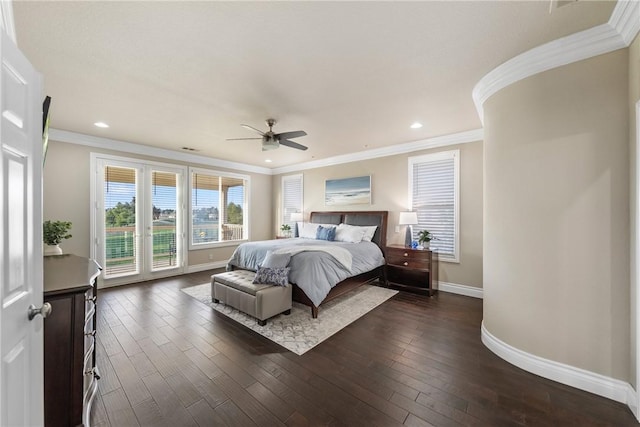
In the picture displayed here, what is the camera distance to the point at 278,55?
2.19 metres

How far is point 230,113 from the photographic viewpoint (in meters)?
3.45

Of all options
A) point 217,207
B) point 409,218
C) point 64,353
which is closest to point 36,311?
point 64,353

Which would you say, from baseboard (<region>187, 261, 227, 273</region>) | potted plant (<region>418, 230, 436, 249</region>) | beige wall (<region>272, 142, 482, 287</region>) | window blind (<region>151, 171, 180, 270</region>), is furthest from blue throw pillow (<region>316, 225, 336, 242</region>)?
window blind (<region>151, 171, 180, 270</region>)

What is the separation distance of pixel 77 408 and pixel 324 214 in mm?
5085

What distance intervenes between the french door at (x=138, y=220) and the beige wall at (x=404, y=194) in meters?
3.17

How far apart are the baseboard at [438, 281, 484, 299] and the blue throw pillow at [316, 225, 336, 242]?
2152 mm

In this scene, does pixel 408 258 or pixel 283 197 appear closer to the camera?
pixel 408 258

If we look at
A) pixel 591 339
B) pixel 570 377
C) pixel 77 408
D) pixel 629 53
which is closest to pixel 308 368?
pixel 77 408

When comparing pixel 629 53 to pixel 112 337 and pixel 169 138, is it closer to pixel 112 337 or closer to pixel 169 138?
pixel 112 337

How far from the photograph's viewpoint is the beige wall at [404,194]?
4.21 m

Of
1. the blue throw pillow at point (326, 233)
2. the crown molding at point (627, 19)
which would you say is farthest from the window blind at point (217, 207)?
the crown molding at point (627, 19)

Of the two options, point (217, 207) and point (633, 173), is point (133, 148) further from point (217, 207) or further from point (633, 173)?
point (633, 173)

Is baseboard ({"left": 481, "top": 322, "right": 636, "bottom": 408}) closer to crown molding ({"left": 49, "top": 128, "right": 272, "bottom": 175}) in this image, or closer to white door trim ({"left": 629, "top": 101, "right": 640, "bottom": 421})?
white door trim ({"left": 629, "top": 101, "right": 640, "bottom": 421})

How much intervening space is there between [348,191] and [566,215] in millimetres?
4091
